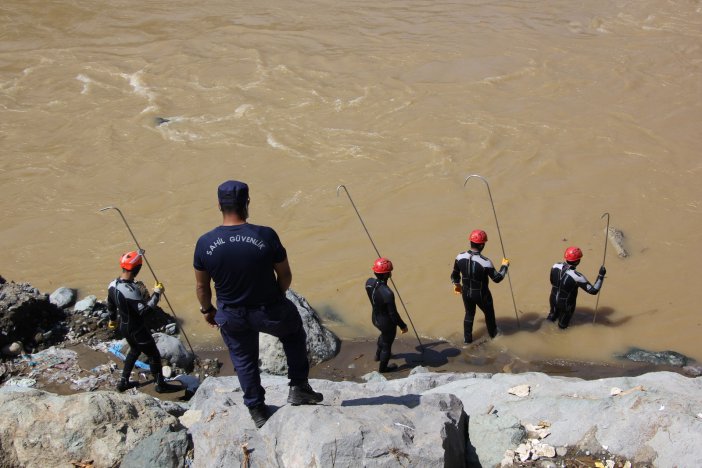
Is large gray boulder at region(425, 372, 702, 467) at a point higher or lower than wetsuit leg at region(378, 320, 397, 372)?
higher

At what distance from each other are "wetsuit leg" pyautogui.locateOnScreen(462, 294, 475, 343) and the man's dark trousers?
4095mm

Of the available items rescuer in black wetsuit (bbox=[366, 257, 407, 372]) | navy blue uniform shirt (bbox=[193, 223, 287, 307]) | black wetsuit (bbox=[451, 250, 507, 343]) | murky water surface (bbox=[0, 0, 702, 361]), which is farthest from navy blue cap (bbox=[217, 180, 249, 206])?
murky water surface (bbox=[0, 0, 702, 361])

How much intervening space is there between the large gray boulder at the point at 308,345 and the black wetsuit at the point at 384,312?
83 cm

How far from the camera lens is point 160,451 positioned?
17.5 feet

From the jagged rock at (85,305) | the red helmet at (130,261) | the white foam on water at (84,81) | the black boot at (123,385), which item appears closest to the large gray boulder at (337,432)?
the red helmet at (130,261)

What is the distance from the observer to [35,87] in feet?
64.9

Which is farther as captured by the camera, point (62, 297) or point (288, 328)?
point (62, 297)

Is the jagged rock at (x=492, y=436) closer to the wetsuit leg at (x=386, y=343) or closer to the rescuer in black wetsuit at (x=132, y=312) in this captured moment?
the wetsuit leg at (x=386, y=343)

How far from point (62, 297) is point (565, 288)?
7075 millimetres

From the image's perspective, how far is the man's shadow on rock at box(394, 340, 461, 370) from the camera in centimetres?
901

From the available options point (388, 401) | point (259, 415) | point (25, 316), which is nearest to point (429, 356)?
point (388, 401)

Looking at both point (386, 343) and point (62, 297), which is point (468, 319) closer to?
point (386, 343)

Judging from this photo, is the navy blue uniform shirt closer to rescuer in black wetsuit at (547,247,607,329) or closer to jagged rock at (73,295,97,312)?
rescuer in black wetsuit at (547,247,607,329)

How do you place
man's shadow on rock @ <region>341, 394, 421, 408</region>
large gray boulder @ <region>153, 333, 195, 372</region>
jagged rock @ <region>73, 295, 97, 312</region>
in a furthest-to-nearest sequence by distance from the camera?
jagged rock @ <region>73, 295, 97, 312</region> < large gray boulder @ <region>153, 333, 195, 372</region> < man's shadow on rock @ <region>341, 394, 421, 408</region>
